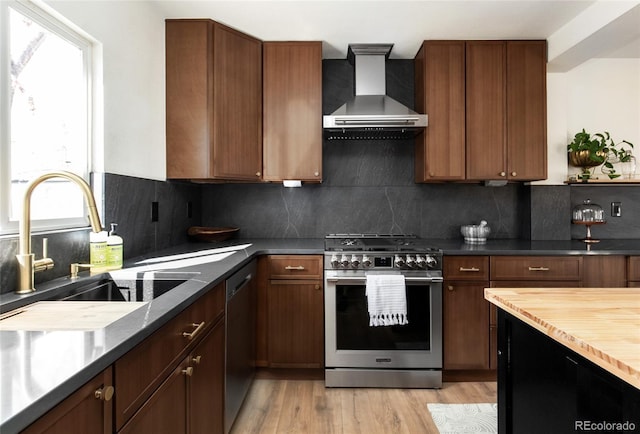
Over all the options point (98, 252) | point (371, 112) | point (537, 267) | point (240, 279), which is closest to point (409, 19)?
point (371, 112)

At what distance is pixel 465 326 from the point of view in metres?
2.56

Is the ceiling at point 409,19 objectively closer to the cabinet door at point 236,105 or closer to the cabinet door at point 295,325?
the cabinet door at point 236,105

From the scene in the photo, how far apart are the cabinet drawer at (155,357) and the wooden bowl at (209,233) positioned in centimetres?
135

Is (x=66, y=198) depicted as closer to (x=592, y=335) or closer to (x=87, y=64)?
(x=87, y=64)

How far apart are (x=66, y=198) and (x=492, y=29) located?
9.31 feet

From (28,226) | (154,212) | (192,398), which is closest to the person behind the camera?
(28,226)

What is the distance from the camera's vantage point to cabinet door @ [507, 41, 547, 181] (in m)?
2.83

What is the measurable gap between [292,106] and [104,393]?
94.2 inches

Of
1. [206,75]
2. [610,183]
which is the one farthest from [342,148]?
[610,183]

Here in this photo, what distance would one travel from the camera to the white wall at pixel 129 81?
6.13 feet

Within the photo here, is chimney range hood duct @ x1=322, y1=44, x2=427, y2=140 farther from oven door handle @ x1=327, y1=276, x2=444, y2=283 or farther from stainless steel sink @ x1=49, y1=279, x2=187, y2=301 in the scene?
stainless steel sink @ x1=49, y1=279, x2=187, y2=301

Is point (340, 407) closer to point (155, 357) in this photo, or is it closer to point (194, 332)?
point (194, 332)

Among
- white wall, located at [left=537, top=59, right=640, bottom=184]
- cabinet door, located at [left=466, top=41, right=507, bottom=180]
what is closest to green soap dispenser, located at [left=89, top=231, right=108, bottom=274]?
cabinet door, located at [left=466, top=41, right=507, bottom=180]

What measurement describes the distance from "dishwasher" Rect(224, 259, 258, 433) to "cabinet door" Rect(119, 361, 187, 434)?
559 millimetres
